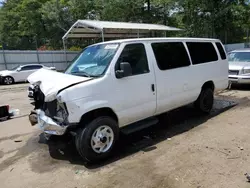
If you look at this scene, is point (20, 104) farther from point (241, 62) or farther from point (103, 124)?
point (241, 62)

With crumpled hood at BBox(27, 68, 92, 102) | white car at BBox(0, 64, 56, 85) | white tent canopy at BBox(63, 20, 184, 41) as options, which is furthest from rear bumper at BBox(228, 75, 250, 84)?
white car at BBox(0, 64, 56, 85)

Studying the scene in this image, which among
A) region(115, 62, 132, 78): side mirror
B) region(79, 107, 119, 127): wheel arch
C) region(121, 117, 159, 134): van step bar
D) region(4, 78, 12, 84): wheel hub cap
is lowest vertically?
region(4, 78, 12, 84): wheel hub cap

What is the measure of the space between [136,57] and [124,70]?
2.01 feet

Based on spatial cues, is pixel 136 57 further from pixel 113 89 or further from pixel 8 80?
pixel 8 80

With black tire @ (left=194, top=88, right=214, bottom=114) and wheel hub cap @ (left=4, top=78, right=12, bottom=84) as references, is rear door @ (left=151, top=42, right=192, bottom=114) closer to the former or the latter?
black tire @ (left=194, top=88, right=214, bottom=114)

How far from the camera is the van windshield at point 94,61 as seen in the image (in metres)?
4.11

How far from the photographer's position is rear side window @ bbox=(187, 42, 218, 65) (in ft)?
18.4

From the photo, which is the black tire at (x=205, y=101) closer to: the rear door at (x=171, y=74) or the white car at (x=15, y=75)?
the rear door at (x=171, y=74)

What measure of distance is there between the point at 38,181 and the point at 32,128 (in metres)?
2.77

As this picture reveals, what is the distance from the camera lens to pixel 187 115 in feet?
20.9

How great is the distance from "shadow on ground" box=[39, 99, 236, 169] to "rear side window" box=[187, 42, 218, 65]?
150 cm

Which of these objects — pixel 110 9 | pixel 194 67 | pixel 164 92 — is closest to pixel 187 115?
pixel 194 67

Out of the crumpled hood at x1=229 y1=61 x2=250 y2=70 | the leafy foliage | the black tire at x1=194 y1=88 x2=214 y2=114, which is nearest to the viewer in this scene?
the black tire at x1=194 y1=88 x2=214 y2=114

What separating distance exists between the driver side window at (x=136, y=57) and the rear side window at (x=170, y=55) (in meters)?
0.34
